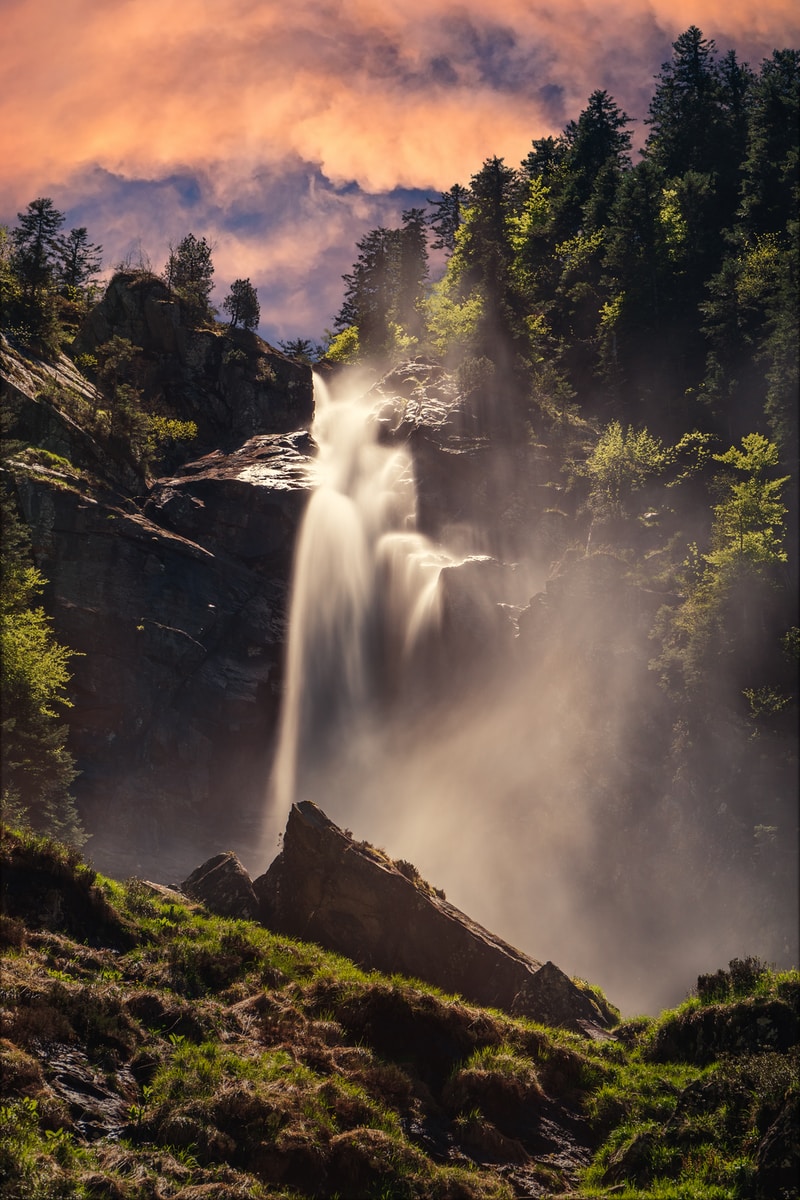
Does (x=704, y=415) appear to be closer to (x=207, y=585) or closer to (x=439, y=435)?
(x=439, y=435)

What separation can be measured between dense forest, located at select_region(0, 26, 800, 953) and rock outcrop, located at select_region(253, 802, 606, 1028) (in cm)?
1104

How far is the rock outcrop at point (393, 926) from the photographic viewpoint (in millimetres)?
21062

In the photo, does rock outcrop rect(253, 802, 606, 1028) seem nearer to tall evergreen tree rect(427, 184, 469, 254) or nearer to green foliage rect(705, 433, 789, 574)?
green foliage rect(705, 433, 789, 574)

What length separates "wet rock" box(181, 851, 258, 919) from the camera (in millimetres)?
23562

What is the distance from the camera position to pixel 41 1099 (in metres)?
11.5

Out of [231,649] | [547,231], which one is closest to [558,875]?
[231,649]

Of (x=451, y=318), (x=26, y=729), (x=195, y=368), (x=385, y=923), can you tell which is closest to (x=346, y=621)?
(x=26, y=729)

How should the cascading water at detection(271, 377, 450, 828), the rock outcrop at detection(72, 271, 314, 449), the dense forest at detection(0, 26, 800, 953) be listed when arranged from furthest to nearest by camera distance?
the rock outcrop at detection(72, 271, 314, 449)
the cascading water at detection(271, 377, 450, 828)
the dense forest at detection(0, 26, 800, 953)

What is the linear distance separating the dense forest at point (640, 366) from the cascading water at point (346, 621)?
11.4m

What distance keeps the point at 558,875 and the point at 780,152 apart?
60832 mm

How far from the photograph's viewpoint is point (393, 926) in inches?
870

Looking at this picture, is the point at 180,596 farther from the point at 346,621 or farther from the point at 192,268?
the point at 192,268

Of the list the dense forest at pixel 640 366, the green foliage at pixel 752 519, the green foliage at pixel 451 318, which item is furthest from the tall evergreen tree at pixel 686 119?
the green foliage at pixel 752 519

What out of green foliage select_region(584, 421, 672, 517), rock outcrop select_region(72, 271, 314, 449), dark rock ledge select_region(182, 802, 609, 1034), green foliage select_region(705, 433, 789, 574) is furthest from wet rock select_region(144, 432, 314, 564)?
dark rock ledge select_region(182, 802, 609, 1034)
